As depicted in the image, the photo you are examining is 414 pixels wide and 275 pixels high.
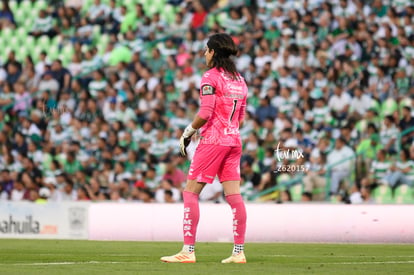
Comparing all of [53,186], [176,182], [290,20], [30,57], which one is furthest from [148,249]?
[30,57]

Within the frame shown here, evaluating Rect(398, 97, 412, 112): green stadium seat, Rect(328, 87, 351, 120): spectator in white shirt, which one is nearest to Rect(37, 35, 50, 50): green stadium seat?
Rect(328, 87, 351, 120): spectator in white shirt

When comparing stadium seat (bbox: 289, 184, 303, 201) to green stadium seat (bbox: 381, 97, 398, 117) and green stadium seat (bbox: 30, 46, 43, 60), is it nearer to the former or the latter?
green stadium seat (bbox: 381, 97, 398, 117)

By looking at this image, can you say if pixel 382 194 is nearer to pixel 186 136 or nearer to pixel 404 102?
pixel 404 102

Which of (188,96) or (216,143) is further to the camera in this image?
(188,96)

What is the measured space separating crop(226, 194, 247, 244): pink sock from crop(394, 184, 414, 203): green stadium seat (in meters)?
7.48

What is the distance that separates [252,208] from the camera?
1562cm

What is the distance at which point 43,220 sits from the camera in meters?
16.0

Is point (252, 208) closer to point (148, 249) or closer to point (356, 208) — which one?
point (356, 208)

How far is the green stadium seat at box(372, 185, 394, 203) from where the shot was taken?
16.7 m

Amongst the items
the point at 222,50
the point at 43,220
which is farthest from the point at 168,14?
the point at 222,50

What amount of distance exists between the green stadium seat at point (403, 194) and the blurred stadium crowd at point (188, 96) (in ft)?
0.12

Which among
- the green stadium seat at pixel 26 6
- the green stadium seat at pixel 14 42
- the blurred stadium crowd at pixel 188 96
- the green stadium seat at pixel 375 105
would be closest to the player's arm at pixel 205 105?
the blurred stadium crowd at pixel 188 96

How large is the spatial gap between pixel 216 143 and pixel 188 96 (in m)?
11.6

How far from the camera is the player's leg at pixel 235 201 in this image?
9492mm
